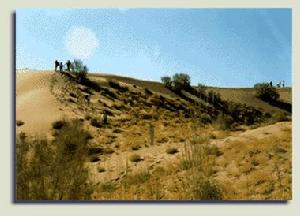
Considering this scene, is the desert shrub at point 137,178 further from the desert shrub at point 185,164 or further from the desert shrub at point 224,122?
the desert shrub at point 224,122

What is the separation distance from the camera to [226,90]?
29.3 feet

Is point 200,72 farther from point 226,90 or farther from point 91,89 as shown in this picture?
point 91,89

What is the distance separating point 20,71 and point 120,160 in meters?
2.08

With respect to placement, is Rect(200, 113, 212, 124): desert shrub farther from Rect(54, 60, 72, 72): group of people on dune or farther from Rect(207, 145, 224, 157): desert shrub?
Rect(54, 60, 72, 72): group of people on dune

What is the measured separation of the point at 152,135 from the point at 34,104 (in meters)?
1.76

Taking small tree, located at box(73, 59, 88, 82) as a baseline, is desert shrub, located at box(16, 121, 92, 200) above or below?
below

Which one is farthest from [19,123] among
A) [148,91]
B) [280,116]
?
[280,116]

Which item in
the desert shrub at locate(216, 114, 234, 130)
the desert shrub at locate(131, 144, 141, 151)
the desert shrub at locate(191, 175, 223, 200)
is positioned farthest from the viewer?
the desert shrub at locate(131, 144, 141, 151)

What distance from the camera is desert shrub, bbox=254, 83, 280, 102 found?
8664 millimetres

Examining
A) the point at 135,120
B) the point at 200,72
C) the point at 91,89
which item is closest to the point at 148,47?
the point at 200,72

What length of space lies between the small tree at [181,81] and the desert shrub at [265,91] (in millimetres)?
818

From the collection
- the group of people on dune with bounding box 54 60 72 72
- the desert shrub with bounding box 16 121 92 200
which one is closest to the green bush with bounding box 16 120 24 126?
the desert shrub with bounding box 16 121 92 200

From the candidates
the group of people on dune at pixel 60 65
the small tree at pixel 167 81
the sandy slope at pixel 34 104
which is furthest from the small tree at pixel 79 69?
the small tree at pixel 167 81

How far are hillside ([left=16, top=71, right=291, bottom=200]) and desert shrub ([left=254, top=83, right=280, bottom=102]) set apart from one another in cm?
15
